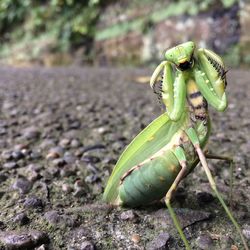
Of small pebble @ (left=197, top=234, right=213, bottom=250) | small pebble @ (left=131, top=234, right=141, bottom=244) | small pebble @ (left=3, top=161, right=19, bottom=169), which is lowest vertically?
small pebble @ (left=197, top=234, right=213, bottom=250)

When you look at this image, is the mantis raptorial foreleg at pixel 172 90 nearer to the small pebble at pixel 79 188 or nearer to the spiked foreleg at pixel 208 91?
the spiked foreleg at pixel 208 91

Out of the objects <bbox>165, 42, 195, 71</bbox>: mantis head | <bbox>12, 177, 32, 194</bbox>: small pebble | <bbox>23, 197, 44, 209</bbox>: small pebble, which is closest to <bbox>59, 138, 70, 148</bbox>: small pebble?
<bbox>12, 177, 32, 194</bbox>: small pebble

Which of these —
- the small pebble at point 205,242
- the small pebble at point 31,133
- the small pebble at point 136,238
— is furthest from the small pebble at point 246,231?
the small pebble at point 31,133

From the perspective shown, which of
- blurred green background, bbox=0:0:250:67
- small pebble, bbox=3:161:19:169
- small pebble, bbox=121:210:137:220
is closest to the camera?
small pebble, bbox=121:210:137:220

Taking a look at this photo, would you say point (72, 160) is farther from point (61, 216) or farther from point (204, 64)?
point (204, 64)

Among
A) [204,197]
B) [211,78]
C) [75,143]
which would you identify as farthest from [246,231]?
[75,143]

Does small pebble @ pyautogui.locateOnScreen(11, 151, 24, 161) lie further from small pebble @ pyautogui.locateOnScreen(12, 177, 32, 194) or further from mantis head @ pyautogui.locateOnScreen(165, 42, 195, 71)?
mantis head @ pyautogui.locateOnScreen(165, 42, 195, 71)

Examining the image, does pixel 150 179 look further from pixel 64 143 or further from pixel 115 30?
pixel 115 30
